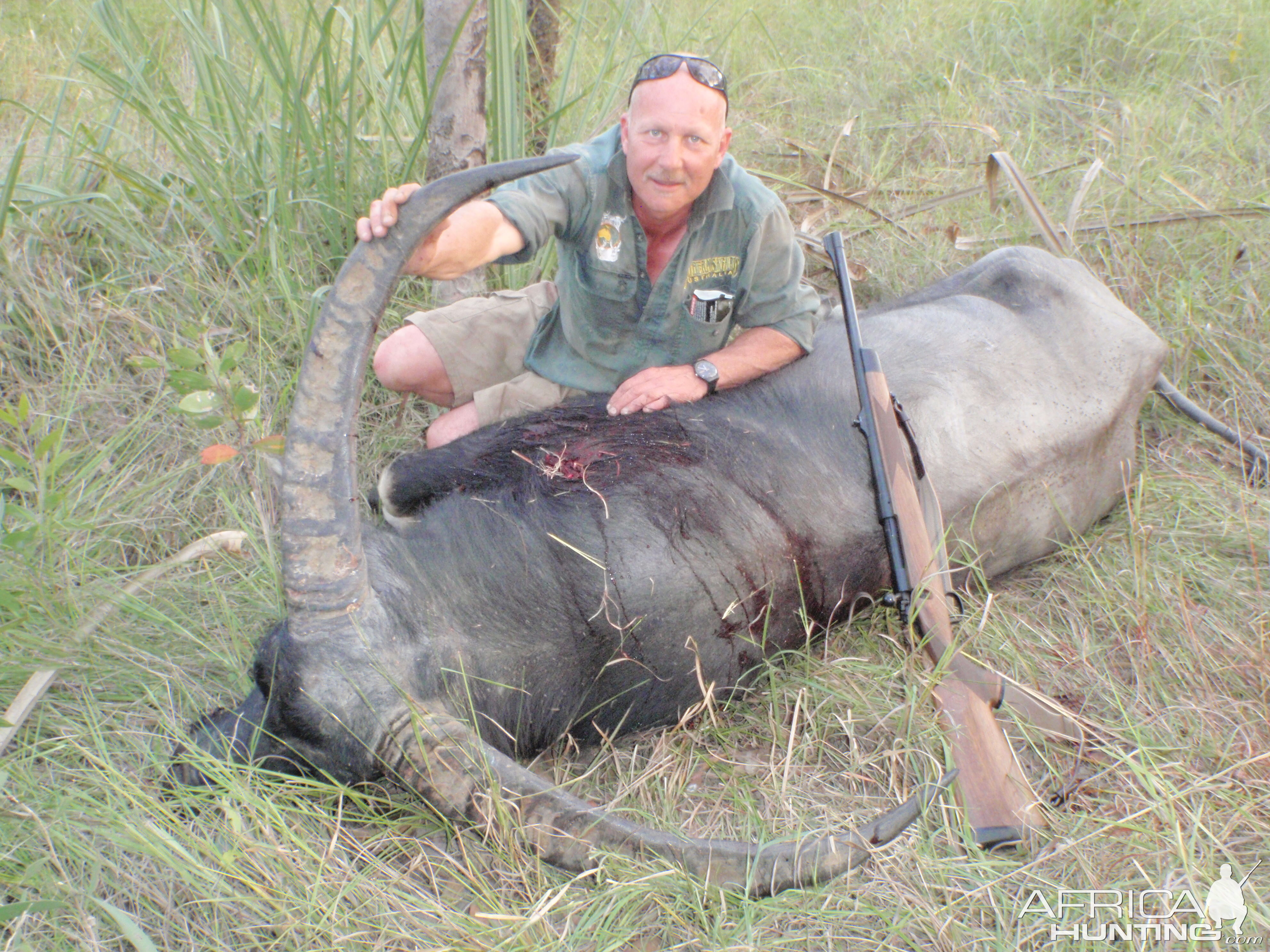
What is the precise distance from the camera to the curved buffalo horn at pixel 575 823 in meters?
1.66

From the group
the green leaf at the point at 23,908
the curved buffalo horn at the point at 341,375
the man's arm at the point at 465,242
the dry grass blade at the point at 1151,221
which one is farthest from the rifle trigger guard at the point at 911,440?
the green leaf at the point at 23,908

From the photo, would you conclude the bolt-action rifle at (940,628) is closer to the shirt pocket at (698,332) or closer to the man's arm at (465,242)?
the shirt pocket at (698,332)

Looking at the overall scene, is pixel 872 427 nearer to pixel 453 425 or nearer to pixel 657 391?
pixel 657 391

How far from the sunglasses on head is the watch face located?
0.69 m

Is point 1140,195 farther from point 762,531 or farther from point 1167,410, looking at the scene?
point 762,531

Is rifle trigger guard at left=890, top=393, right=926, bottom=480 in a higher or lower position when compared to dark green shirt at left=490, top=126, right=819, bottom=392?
lower

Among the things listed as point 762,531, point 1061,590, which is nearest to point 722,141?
point 762,531

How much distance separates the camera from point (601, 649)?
2195 millimetres

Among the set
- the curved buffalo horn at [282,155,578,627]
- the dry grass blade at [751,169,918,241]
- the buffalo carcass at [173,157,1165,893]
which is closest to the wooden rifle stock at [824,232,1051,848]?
the buffalo carcass at [173,157,1165,893]

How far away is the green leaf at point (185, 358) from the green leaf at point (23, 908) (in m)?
1.12

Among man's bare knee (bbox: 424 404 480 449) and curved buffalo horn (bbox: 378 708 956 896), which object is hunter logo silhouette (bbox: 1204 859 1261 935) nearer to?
curved buffalo horn (bbox: 378 708 956 896)

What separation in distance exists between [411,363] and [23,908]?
188 centimetres

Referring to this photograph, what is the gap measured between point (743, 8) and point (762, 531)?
4.16 metres

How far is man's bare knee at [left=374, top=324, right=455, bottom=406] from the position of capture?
3.08 metres
